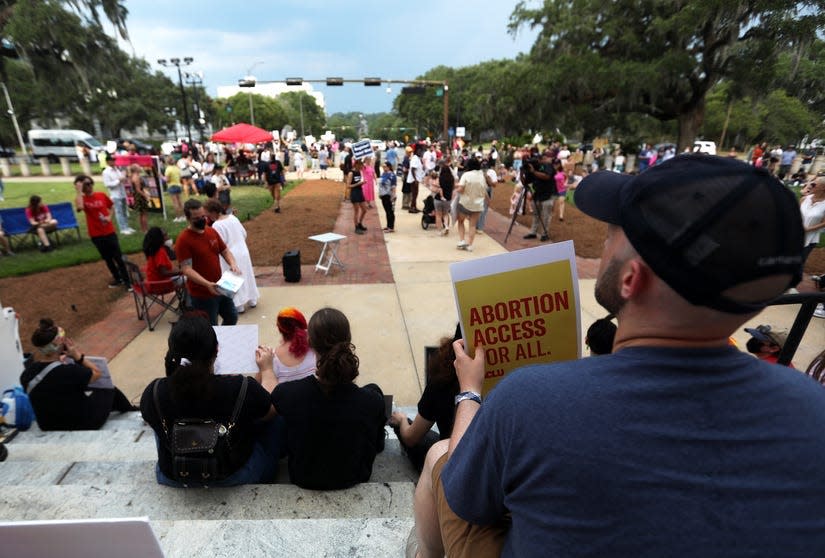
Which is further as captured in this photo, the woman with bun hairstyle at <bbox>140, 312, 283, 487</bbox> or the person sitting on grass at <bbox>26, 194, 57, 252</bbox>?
the person sitting on grass at <bbox>26, 194, 57, 252</bbox>

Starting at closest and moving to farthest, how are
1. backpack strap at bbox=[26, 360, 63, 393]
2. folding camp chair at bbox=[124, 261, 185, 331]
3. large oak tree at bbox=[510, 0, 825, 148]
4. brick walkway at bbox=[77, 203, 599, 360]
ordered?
backpack strap at bbox=[26, 360, 63, 393], brick walkway at bbox=[77, 203, 599, 360], folding camp chair at bbox=[124, 261, 185, 331], large oak tree at bbox=[510, 0, 825, 148]

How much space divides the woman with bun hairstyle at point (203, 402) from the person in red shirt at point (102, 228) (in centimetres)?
556

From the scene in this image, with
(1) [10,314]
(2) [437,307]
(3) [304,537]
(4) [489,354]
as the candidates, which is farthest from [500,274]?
(2) [437,307]

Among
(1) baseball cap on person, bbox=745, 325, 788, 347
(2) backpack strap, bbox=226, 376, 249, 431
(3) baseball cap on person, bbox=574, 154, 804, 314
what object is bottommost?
(1) baseball cap on person, bbox=745, 325, 788, 347

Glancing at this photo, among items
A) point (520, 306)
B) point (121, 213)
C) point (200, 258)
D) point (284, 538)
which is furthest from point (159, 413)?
point (121, 213)

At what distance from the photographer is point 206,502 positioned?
235 centimetres

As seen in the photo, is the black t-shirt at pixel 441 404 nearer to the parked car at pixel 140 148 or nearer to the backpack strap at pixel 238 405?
the backpack strap at pixel 238 405

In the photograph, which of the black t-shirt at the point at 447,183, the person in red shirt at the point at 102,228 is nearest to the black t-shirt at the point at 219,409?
the person in red shirt at the point at 102,228

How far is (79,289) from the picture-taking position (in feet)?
22.9

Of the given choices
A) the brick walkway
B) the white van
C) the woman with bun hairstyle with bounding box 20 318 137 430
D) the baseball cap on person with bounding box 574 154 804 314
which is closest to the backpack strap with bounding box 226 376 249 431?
the woman with bun hairstyle with bounding box 20 318 137 430

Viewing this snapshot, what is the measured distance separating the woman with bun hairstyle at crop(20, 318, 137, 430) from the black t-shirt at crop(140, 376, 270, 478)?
1227mm

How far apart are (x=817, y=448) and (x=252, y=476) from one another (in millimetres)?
2512

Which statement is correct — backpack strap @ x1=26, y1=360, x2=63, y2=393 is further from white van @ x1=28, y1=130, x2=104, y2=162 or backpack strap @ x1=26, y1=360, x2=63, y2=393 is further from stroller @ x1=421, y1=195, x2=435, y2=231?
white van @ x1=28, y1=130, x2=104, y2=162

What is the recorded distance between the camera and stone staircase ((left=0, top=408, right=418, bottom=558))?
187 cm
